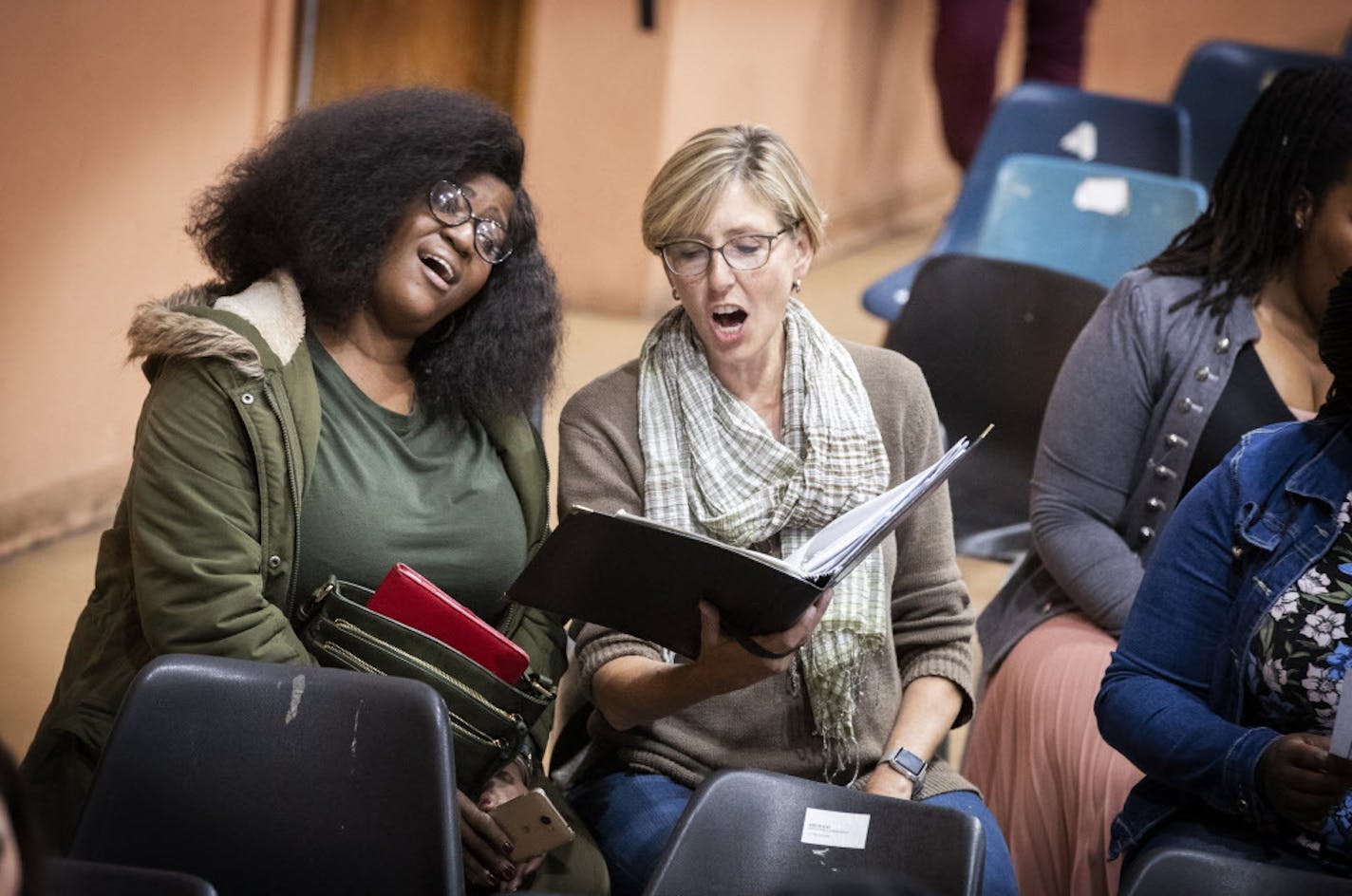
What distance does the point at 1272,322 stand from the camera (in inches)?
112

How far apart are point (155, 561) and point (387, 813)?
0.49 meters

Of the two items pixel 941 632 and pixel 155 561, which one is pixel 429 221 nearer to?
pixel 155 561

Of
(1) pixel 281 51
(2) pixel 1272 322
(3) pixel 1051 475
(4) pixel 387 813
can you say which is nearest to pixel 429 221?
(4) pixel 387 813

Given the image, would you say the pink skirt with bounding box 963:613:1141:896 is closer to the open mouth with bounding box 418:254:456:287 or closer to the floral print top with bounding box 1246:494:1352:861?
the floral print top with bounding box 1246:494:1352:861

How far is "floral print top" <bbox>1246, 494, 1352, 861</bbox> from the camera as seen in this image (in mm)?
2059

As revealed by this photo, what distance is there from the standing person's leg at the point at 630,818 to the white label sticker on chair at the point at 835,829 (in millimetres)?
290

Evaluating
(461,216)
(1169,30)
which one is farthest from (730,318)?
(1169,30)

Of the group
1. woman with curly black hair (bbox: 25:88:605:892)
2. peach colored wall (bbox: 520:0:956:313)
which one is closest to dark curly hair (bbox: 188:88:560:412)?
woman with curly black hair (bbox: 25:88:605:892)

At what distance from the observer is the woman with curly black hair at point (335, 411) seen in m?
2.28

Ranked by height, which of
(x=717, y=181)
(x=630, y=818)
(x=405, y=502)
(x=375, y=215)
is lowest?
(x=630, y=818)

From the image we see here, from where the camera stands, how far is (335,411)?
246 cm

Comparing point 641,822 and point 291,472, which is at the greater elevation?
point 291,472

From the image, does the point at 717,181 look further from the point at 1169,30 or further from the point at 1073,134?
the point at 1169,30

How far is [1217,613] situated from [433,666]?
102 cm
